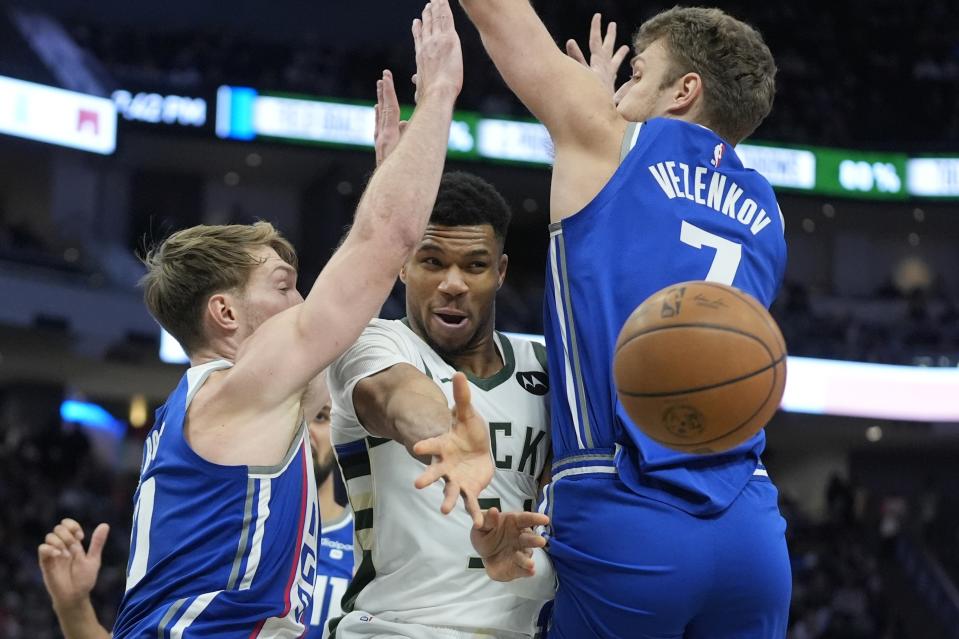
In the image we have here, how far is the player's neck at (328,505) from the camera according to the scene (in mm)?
6349

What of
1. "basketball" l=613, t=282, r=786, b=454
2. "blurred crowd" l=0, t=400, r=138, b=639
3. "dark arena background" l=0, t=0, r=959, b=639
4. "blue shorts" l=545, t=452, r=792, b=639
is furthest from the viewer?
"dark arena background" l=0, t=0, r=959, b=639

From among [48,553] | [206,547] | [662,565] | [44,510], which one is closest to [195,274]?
[206,547]

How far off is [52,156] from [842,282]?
18403mm

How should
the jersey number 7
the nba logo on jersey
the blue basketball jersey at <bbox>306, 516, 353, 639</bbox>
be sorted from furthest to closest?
the blue basketball jersey at <bbox>306, 516, 353, 639</bbox> < the nba logo on jersey < the jersey number 7

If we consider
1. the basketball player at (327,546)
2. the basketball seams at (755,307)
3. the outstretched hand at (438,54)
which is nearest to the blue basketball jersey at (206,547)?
the outstretched hand at (438,54)

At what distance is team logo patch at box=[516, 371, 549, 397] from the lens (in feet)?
13.4

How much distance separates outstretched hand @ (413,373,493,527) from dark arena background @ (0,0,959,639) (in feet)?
51.8

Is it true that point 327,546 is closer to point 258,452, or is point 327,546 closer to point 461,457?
point 258,452

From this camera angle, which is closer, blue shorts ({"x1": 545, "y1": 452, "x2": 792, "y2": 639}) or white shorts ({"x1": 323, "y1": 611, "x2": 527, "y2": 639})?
blue shorts ({"x1": 545, "y1": 452, "x2": 792, "y2": 639})

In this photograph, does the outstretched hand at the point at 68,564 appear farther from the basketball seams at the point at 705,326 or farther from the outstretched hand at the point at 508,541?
the basketball seams at the point at 705,326

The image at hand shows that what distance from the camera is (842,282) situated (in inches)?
1184

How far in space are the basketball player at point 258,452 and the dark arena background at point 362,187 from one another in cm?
1503

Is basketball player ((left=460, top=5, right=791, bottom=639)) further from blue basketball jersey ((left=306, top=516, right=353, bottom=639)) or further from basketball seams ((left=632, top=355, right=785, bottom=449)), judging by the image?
blue basketball jersey ((left=306, top=516, right=353, bottom=639))

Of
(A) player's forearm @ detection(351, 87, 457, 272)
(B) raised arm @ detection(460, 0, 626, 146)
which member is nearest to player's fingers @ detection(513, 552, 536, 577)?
(A) player's forearm @ detection(351, 87, 457, 272)
